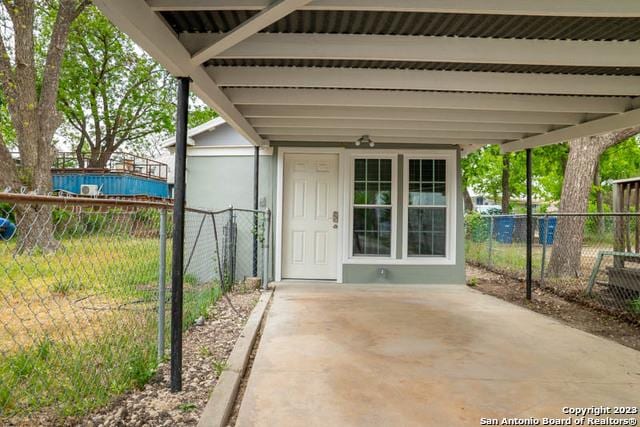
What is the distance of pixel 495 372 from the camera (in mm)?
2855

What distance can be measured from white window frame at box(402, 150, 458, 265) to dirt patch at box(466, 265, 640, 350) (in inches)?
30.5

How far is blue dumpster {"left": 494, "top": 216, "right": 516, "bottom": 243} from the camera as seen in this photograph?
8.18 metres

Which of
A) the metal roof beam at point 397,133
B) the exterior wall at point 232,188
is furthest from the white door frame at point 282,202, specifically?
the metal roof beam at point 397,133

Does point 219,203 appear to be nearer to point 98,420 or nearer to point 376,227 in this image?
point 376,227

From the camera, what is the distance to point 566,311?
495 cm

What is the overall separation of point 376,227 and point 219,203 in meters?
2.52

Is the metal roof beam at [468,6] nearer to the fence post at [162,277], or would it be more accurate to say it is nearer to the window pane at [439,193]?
the fence post at [162,277]

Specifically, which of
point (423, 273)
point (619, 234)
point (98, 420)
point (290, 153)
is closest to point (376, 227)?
point (423, 273)

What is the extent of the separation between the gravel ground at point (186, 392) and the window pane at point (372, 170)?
3.28 m

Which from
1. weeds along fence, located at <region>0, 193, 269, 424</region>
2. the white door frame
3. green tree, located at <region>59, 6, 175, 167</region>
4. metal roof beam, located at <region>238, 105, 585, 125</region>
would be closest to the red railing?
green tree, located at <region>59, 6, 175, 167</region>

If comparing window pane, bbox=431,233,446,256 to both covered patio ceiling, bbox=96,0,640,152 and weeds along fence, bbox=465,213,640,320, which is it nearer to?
weeds along fence, bbox=465,213,640,320

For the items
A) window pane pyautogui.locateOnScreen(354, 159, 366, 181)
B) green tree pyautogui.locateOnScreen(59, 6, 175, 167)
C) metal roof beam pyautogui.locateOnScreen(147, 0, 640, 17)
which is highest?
green tree pyautogui.locateOnScreen(59, 6, 175, 167)

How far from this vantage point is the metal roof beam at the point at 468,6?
2143 mm

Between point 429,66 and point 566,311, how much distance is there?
3708 millimetres
